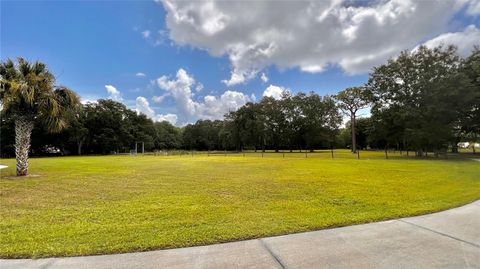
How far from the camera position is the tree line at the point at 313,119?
27484mm

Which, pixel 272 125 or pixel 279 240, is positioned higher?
pixel 272 125

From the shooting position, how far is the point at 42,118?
1397 cm

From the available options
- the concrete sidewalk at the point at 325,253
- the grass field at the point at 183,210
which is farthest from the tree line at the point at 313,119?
the concrete sidewalk at the point at 325,253

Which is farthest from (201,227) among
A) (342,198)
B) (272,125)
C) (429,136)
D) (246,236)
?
(272,125)

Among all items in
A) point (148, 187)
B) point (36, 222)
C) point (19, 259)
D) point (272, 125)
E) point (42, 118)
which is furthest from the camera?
point (272, 125)

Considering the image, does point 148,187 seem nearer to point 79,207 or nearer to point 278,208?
point 79,207

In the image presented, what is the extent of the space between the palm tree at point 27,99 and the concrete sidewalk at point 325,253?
450 inches

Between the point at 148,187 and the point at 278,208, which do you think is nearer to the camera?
the point at 278,208

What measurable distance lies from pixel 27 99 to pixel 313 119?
189 ft

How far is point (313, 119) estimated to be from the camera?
211ft

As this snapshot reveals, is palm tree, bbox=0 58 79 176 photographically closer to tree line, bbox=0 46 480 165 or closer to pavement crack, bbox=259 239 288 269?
tree line, bbox=0 46 480 165

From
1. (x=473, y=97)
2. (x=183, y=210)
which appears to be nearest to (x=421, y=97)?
(x=473, y=97)

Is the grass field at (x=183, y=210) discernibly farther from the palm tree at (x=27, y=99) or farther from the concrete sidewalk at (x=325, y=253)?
the palm tree at (x=27, y=99)

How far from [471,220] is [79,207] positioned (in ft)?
26.4
